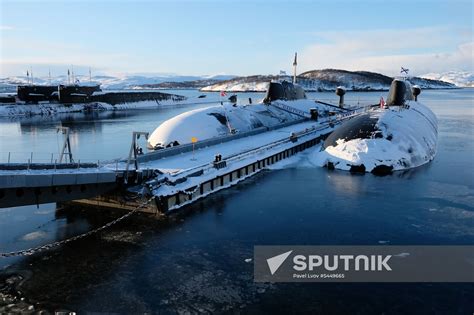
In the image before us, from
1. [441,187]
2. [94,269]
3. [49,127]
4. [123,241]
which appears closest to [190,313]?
[94,269]

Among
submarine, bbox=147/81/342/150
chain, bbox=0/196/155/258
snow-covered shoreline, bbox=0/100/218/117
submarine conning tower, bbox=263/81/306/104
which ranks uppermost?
submarine conning tower, bbox=263/81/306/104

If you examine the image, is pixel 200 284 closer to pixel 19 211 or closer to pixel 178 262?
pixel 178 262

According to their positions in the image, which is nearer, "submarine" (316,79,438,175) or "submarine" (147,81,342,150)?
"submarine" (316,79,438,175)

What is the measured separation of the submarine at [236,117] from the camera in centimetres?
4047

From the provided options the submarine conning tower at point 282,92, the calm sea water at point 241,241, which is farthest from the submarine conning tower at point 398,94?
the calm sea water at point 241,241

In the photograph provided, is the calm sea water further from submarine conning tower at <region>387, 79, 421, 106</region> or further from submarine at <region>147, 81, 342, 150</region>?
submarine conning tower at <region>387, 79, 421, 106</region>

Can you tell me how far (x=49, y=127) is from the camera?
65.6 metres

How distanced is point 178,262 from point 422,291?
898 cm

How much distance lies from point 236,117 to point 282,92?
1979 centimetres

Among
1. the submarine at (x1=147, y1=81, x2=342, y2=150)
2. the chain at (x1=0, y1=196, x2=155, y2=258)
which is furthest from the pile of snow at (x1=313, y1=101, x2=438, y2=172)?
the chain at (x1=0, y1=196, x2=155, y2=258)

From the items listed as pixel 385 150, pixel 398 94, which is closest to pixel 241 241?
pixel 385 150

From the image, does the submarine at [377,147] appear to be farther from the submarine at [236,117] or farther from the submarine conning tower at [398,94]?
the submarine conning tower at [398,94]

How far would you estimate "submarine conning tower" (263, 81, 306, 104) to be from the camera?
63.9 metres

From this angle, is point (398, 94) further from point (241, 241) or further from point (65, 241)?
point (65, 241)
